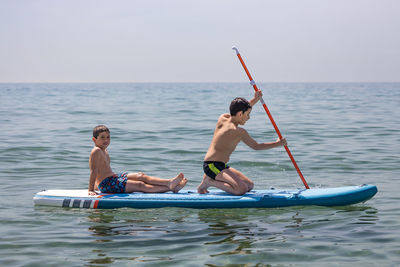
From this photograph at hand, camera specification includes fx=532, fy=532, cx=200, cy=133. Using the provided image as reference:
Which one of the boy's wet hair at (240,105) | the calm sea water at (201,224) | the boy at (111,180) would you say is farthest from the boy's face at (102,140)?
the boy's wet hair at (240,105)

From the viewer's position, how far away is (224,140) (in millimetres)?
7418

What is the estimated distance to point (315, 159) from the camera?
40.9 ft

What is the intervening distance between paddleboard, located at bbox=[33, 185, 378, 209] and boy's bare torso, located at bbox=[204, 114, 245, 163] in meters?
0.55

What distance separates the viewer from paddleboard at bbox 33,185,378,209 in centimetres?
731

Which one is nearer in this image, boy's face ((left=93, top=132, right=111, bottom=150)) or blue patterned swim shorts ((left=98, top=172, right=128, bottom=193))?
boy's face ((left=93, top=132, right=111, bottom=150))

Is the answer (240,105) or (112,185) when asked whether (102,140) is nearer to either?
(112,185)

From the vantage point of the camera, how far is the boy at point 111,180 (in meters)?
7.48

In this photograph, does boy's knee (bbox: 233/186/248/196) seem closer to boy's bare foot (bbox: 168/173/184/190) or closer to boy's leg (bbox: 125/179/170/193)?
boy's bare foot (bbox: 168/173/184/190)

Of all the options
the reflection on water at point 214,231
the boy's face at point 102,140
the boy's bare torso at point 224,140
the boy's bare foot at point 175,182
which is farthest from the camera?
the boy's bare foot at point 175,182

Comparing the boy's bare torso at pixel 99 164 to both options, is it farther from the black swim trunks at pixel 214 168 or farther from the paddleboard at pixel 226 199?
the black swim trunks at pixel 214 168

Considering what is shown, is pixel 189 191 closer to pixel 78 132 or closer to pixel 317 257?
pixel 317 257

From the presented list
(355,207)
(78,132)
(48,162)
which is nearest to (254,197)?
(355,207)

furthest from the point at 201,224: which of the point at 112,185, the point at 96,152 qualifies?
the point at 96,152

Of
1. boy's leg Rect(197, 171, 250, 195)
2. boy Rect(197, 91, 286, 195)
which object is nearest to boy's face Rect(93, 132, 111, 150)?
boy Rect(197, 91, 286, 195)
